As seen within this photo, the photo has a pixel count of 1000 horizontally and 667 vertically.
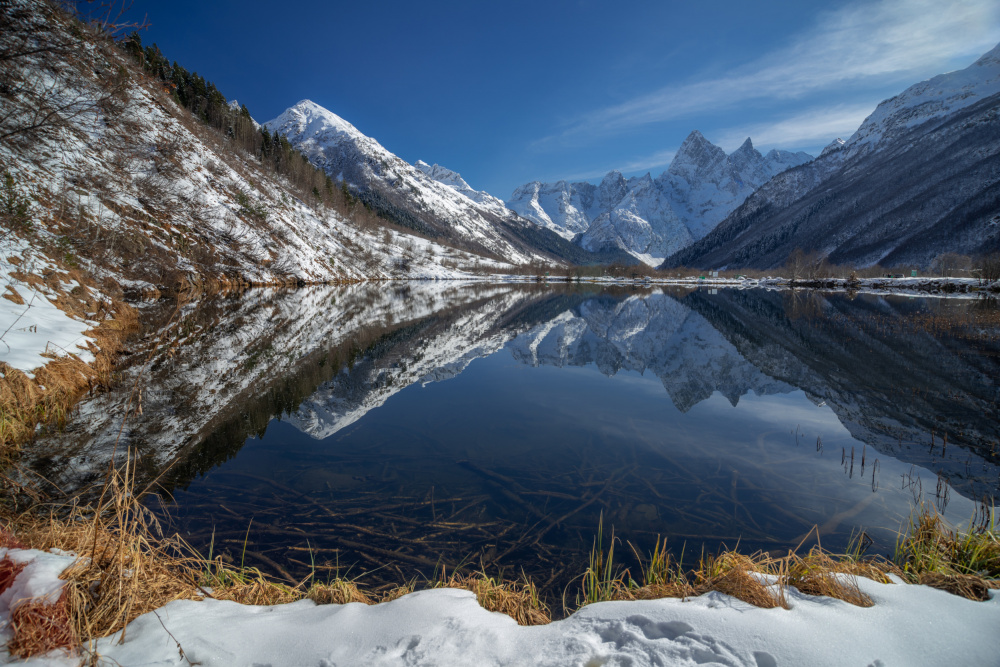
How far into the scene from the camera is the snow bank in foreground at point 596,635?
7.88 ft

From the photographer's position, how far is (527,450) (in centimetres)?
820

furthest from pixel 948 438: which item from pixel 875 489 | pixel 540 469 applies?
pixel 540 469

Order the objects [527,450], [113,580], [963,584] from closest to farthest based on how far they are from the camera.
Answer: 1. [113,580]
2. [963,584]
3. [527,450]

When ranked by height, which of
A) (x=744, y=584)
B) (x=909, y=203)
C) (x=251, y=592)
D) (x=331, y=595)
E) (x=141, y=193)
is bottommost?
(x=251, y=592)

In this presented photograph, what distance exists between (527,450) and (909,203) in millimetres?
175645

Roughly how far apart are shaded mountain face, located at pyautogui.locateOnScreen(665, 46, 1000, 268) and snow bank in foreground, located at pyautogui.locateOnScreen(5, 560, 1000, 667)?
142 m

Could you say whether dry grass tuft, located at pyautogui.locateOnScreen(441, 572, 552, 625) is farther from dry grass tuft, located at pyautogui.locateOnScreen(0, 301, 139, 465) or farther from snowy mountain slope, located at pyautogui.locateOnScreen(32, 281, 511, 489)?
dry grass tuft, located at pyautogui.locateOnScreen(0, 301, 139, 465)

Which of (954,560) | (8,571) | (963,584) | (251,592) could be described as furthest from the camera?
(954,560)

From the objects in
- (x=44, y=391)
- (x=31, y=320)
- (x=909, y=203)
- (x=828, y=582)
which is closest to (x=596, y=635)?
(x=828, y=582)

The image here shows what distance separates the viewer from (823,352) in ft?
56.0

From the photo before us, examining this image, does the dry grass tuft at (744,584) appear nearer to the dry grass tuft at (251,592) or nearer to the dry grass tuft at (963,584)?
the dry grass tuft at (963,584)

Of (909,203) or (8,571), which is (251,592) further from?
(909,203)

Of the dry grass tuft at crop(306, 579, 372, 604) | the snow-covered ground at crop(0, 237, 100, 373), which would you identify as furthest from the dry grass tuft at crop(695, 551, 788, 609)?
the snow-covered ground at crop(0, 237, 100, 373)

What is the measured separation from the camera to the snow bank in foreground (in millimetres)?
2400
